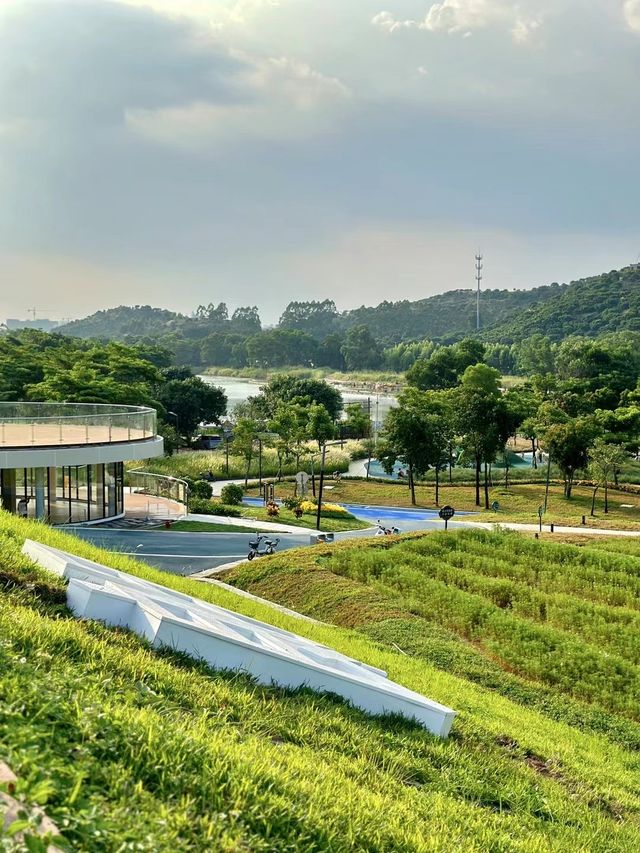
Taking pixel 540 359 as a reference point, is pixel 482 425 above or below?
below

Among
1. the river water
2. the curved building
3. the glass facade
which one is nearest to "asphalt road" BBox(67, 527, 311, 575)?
the glass facade

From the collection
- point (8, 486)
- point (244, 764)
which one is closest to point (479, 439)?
point (8, 486)

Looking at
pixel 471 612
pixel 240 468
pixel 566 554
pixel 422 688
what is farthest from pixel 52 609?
pixel 240 468

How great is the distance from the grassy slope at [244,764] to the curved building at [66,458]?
1421cm

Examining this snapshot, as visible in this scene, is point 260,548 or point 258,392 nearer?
point 260,548

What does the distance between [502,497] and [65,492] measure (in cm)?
2342

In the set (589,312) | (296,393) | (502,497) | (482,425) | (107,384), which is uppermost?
(589,312)

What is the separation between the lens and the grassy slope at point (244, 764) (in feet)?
10.7

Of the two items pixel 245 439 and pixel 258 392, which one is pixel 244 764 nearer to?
pixel 245 439

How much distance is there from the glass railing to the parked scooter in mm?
4884

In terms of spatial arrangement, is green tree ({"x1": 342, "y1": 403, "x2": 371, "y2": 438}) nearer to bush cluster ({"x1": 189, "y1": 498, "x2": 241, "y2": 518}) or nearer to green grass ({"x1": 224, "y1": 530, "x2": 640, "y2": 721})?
bush cluster ({"x1": 189, "y1": 498, "x2": 241, "y2": 518})

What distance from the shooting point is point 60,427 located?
2269 cm

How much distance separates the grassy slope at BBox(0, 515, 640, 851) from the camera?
128 inches

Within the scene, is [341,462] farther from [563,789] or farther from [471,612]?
[563,789]
